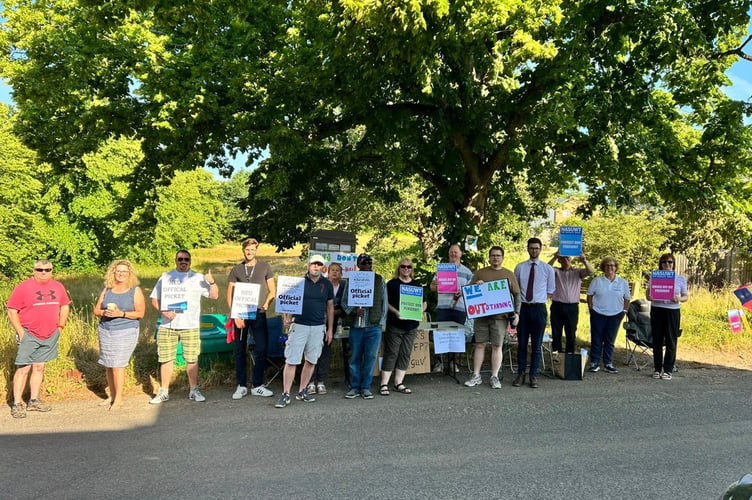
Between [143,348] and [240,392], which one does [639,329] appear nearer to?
[240,392]

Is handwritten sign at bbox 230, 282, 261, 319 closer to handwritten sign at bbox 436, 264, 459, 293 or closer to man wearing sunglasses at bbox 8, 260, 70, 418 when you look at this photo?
man wearing sunglasses at bbox 8, 260, 70, 418

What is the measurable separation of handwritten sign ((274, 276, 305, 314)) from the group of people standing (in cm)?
7

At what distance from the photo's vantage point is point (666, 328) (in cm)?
790

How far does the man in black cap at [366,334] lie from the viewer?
6.82 metres

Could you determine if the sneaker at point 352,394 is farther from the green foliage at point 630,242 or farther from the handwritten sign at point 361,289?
the green foliage at point 630,242

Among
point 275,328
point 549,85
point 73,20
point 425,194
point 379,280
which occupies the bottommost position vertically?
point 275,328

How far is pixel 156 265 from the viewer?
127 ft

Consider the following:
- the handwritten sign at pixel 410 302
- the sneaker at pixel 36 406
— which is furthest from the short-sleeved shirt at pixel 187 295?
the handwritten sign at pixel 410 302

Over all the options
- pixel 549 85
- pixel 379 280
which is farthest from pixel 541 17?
pixel 379 280

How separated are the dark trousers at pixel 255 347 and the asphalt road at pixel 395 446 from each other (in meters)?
0.34

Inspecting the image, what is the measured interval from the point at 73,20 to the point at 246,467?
383 inches

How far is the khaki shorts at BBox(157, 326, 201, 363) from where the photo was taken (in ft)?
21.2

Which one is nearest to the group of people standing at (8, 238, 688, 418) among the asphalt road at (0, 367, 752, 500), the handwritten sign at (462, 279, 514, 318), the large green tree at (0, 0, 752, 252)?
the handwritten sign at (462, 279, 514, 318)

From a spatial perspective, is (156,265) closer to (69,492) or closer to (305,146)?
(305,146)
